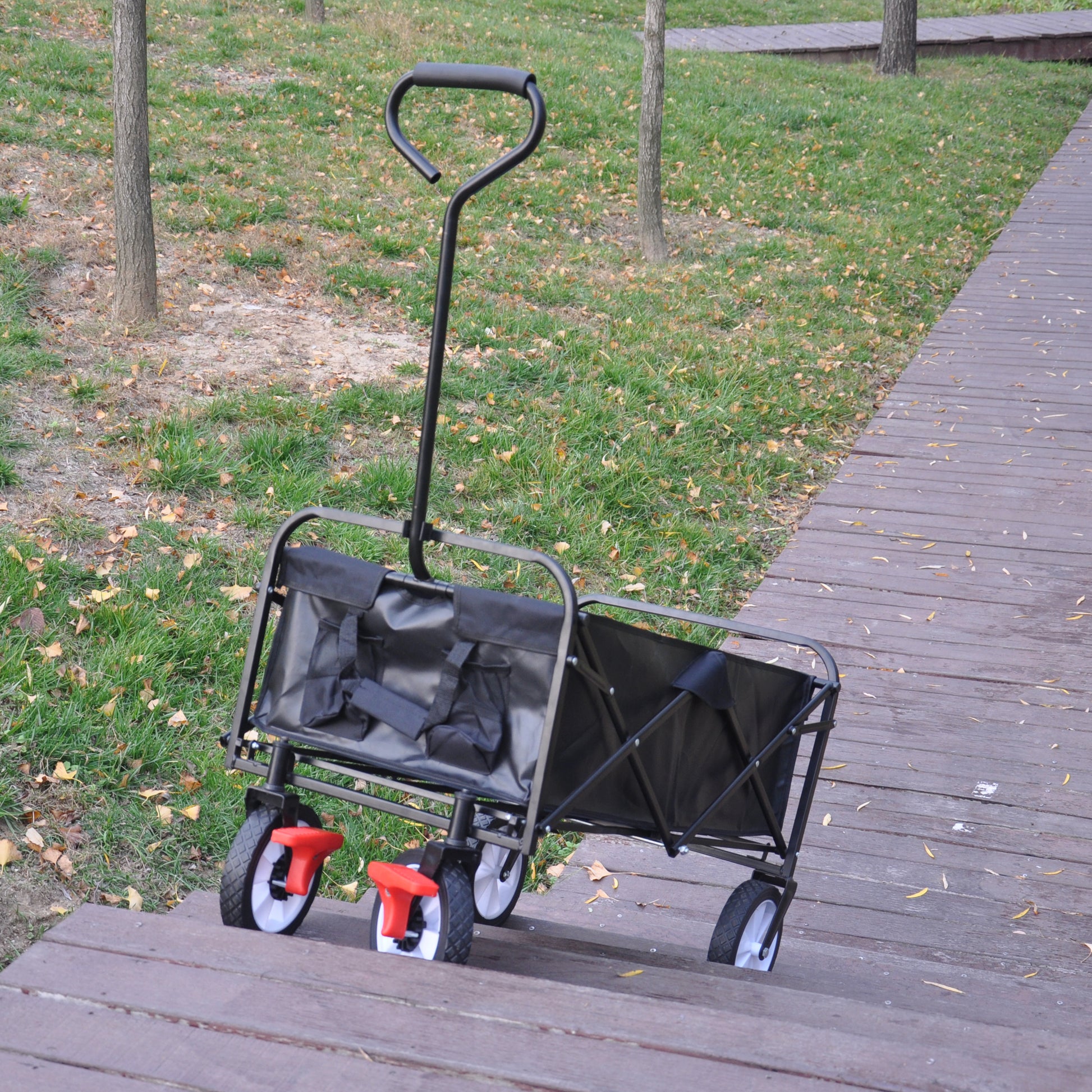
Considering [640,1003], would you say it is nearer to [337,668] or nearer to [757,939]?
[337,668]

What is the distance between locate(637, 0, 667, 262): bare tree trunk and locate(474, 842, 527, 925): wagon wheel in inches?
261

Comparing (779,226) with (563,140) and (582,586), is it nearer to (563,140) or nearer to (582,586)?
(563,140)

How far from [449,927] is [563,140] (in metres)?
9.60

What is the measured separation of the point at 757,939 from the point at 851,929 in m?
0.51

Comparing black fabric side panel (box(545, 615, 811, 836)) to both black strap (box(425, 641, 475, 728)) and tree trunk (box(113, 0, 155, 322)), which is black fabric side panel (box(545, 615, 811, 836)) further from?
tree trunk (box(113, 0, 155, 322))

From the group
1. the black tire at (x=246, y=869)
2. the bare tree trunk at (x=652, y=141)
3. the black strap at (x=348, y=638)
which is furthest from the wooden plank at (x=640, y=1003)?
the bare tree trunk at (x=652, y=141)

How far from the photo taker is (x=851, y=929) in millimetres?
3039

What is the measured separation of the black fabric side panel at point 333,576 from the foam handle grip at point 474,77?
34.8 inches

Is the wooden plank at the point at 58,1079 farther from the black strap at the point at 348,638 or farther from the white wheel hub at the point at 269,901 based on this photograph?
the black strap at the point at 348,638

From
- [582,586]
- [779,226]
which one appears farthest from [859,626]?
[779,226]

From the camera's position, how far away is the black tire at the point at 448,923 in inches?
78.5

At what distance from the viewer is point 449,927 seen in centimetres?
200

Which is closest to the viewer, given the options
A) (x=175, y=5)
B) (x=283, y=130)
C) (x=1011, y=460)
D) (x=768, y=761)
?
(x=768, y=761)

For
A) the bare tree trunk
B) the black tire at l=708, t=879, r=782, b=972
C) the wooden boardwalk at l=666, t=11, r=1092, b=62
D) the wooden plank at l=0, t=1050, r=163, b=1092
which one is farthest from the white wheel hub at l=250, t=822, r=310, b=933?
the wooden boardwalk at l=666, t=11, r=1092, b=62
